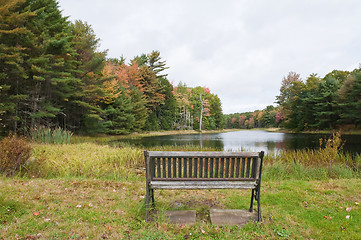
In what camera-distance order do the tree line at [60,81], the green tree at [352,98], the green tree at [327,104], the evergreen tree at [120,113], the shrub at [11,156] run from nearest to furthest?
the shrub at [11,156], the tree line at [60,81], the evergreen tree at [120,113], the green tree at [352,98], the green tree at [327,104]

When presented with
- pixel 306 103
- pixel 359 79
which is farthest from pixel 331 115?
pixel 359 79

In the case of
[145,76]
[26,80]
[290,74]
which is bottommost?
[26,80]

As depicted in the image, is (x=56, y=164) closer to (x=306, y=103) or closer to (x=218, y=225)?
(x=218, y=225)

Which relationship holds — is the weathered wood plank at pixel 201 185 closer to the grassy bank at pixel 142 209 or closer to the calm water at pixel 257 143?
the grassy bank at pixel 142 209

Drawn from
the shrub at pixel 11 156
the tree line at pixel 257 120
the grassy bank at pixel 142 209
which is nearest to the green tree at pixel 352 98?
the grassy bank at pixel 142 209

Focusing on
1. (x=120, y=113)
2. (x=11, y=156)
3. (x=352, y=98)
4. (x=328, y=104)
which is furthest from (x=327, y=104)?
(x=11, y=156)

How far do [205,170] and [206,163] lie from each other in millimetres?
116

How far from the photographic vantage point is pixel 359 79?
27.8 m

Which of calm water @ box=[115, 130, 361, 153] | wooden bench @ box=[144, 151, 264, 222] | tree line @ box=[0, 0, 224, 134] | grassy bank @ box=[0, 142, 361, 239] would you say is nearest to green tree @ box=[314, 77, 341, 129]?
calm water @ box=[115, 130, 361, 153]

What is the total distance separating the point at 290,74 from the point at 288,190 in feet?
206

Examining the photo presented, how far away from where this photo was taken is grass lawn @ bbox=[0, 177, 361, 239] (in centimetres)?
260

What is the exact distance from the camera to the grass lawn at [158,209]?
→ 8.54 ft

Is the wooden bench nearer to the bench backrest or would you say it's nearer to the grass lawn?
the bench backrest

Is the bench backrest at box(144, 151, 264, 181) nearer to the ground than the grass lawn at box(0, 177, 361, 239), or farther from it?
farther from it
